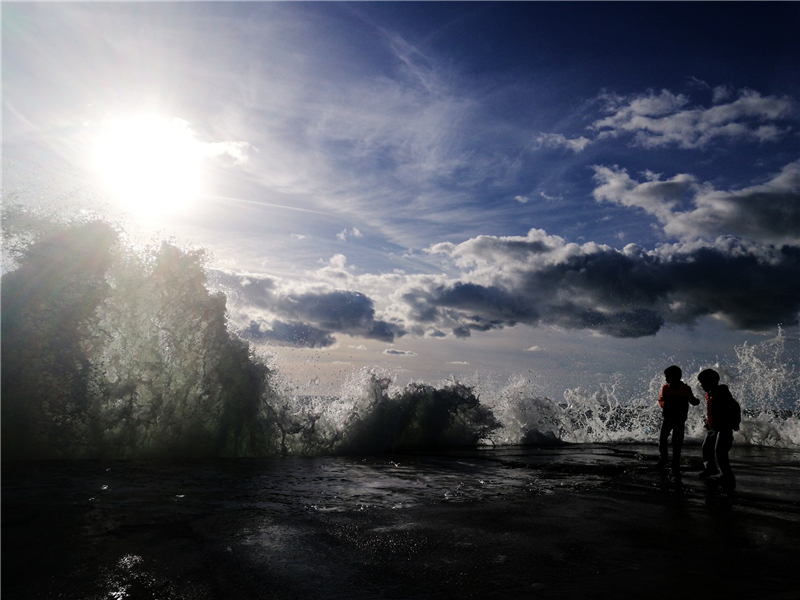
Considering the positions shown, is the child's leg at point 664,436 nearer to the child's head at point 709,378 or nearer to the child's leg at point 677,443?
the child's leg at point 677,443

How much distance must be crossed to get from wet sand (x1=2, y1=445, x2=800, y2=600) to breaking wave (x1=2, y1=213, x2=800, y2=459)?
1921mm

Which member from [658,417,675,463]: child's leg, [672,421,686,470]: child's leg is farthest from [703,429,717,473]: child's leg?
[658,417,675,463]: child's leg

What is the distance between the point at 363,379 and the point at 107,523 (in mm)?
8685

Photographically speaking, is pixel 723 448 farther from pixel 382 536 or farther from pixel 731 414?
pixel 382 536

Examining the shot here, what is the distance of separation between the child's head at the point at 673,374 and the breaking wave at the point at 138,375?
19.7 ft

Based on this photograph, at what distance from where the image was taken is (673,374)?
7547mm

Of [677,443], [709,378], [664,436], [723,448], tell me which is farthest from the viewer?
[664,436]

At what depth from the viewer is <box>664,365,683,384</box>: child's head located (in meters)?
7.50

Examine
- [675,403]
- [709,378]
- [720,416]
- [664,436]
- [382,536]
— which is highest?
[709,378]

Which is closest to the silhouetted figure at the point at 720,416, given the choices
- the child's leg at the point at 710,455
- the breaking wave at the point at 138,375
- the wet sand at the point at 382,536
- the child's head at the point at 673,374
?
the child's leg at the point at 710,455

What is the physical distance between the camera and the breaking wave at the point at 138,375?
8.52 meters

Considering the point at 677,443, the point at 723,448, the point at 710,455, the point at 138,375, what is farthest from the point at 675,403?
the point at 138,375

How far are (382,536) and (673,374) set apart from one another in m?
5.77

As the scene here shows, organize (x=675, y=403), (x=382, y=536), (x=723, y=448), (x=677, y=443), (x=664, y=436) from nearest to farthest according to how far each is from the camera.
Answer: (x=382, y=536) < (x=723, y=448) < (x=677, y=443) < (x=675, y=403) < (x=664, y=436)
